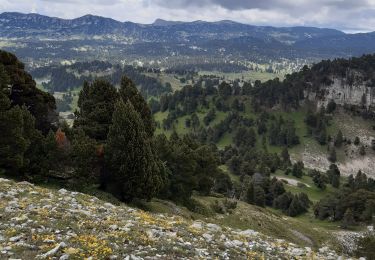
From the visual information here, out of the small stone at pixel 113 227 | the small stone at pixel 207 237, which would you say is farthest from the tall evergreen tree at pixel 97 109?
the small stone at pixel 113 227

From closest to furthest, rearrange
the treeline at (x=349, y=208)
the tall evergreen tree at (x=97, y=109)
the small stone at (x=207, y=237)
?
the small stone at (x=207, y=237) → the tall evergreen tree at (x=97, y=109) → the treeline at (x=349, y=208)

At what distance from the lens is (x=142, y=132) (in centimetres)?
4369

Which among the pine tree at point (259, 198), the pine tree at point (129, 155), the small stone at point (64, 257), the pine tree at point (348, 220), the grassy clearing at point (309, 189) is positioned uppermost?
the small stone at point (64, 257)

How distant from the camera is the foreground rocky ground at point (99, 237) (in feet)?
56.7

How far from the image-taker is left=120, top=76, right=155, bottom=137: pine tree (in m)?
53.6

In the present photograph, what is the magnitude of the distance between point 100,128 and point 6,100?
36.8 feet

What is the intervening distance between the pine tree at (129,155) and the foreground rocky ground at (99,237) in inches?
574

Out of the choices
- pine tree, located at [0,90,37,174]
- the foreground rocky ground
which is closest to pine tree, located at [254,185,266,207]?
pine tree, located at [0,90,37,174]

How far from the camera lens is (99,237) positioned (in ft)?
63.6

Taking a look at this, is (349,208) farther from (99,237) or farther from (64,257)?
(64,257)

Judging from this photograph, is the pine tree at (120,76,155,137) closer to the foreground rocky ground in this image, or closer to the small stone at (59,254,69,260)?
the foreground rocky ground

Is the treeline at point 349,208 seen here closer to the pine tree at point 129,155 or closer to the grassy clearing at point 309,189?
the grassy clearing at point 309,189

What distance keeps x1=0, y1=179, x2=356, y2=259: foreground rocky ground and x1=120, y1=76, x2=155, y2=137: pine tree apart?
26.3 m

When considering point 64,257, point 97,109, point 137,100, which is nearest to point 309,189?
point 137,100
